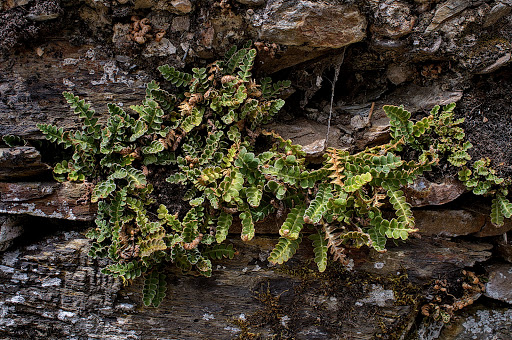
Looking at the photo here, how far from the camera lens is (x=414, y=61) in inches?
171

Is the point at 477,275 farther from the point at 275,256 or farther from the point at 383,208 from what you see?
the point at 275,256

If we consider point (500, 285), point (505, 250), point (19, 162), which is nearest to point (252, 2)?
point (19, 162)

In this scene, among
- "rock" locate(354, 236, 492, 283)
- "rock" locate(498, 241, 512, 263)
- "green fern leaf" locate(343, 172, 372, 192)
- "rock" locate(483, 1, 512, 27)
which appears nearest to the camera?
"green fern leaf" locate(343, 172, 372, 192)

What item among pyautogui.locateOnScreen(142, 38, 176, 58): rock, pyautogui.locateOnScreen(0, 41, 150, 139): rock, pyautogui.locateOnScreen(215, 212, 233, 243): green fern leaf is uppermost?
pyautogui.locateOnScreen(142, 38, 176, 58): rock

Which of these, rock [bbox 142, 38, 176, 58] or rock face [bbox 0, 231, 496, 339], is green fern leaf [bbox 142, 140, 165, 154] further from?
rock face [bbox 0, 231, 496, 339]

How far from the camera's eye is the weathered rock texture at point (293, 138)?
4.04 meters

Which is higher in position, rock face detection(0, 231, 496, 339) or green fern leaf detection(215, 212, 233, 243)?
green fern leaf detection(215, 212, 233, 243)

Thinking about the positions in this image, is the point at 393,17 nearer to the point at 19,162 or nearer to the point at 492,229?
the point at 492,229

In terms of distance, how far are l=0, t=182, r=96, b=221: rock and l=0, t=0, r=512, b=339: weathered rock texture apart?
13 mm

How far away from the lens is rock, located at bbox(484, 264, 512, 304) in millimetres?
4520

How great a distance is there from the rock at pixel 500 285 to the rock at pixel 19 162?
511cm

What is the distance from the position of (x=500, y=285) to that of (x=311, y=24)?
3.66 m

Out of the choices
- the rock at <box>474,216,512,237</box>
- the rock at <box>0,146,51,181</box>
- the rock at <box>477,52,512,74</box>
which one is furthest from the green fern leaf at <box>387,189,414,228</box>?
the rock at <box>0,146,51,181</box>

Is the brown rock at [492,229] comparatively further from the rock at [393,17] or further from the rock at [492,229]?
the rock at [393,17]
